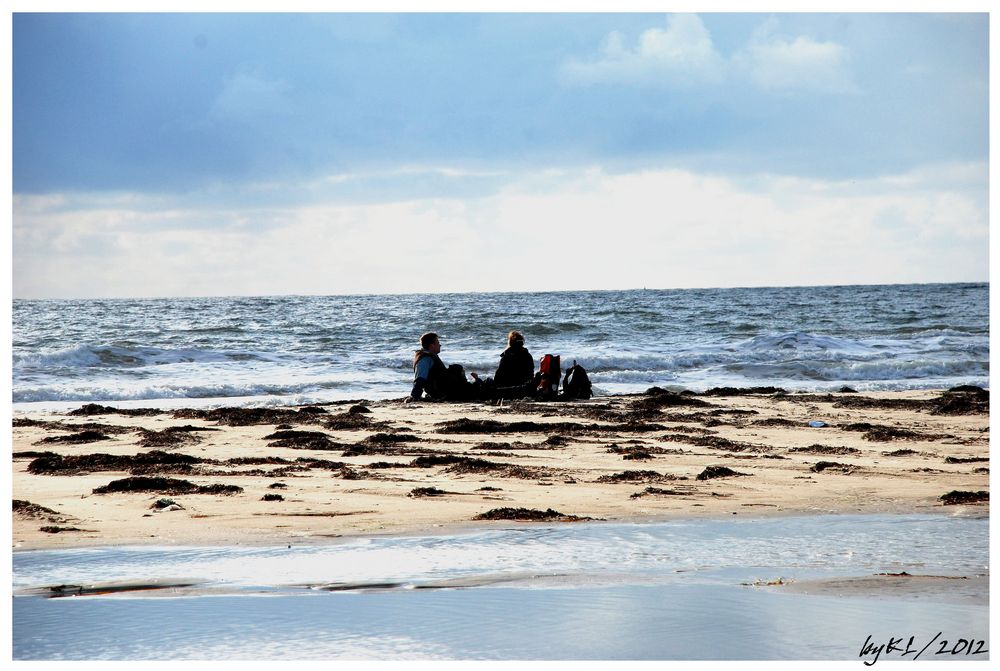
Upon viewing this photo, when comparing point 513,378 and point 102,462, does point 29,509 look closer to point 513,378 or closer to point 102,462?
point 102,462

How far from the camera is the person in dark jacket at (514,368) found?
18.0 m

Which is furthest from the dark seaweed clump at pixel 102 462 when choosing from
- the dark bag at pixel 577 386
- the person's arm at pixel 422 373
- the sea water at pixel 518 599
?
the dark bag at pixel 577 386

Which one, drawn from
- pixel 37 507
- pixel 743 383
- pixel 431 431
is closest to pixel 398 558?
pixel 37 507

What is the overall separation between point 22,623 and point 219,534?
2081 mm

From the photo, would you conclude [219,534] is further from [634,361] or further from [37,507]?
[634,361]

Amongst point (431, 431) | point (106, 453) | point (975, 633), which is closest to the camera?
point (975, 633)

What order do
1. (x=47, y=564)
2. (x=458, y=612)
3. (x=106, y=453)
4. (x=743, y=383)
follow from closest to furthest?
(x=458, y=612) → (x=47, y=564) → (x=106, y=453) → (x=743, y=383)

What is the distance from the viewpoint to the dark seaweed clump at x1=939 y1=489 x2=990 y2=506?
7.89 m

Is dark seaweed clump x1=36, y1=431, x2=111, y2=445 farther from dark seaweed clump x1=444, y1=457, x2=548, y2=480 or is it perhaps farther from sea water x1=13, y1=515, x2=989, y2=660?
sea water x1=13, y1=515, x2=989, y2=660

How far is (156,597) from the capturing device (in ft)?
16.8

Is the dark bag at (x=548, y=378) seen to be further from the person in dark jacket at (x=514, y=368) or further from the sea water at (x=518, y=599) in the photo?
the sea water at (x=518, y=599)

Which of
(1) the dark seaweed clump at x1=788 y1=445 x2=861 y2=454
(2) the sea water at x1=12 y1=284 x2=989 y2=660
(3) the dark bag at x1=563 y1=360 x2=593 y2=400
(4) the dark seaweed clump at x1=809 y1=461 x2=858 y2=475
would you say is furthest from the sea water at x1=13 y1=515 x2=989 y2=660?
(3) the dark bag at x1=563 y1=360 x2=593 y2=400

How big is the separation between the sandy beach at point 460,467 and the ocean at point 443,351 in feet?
21.4
